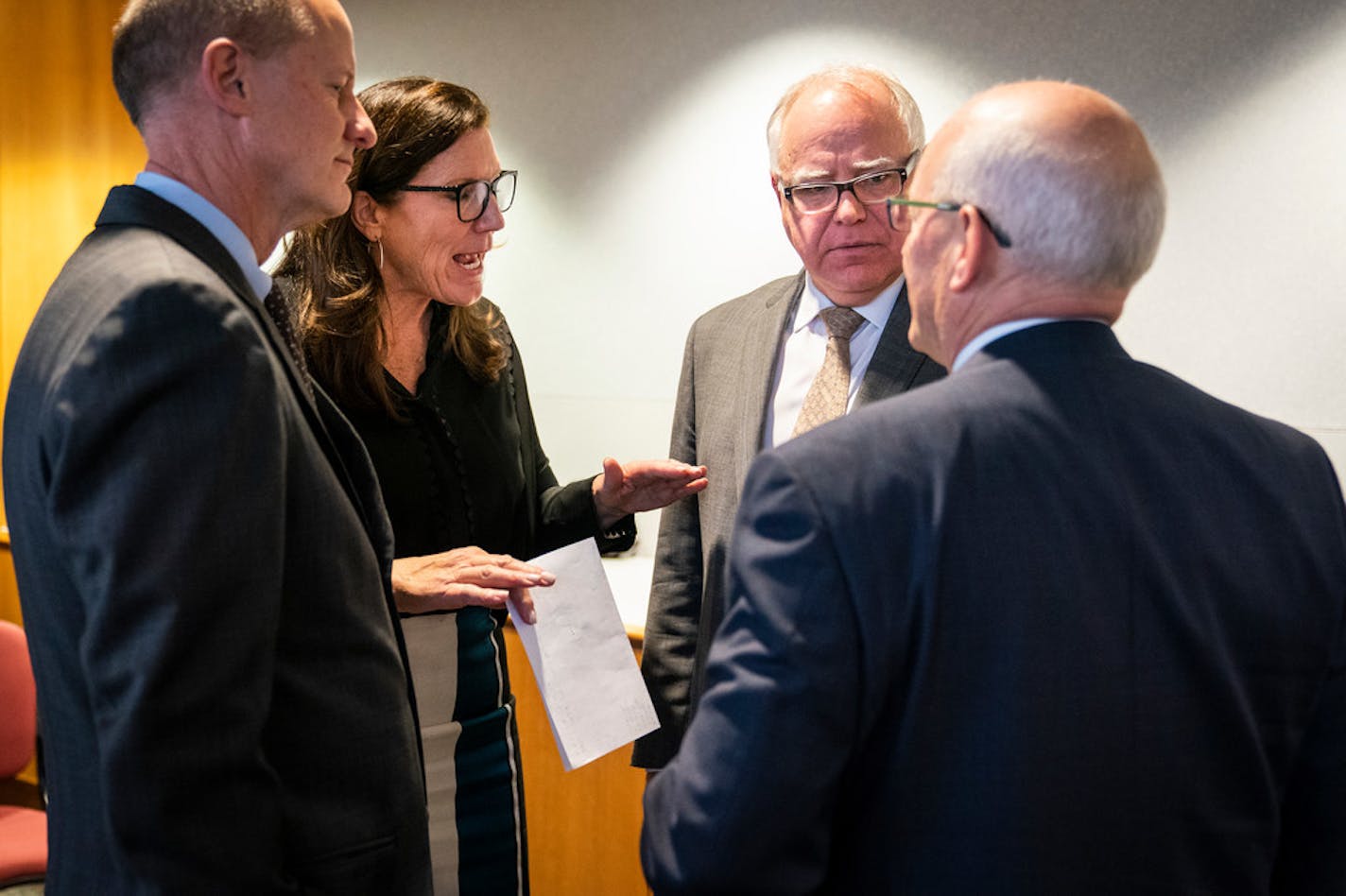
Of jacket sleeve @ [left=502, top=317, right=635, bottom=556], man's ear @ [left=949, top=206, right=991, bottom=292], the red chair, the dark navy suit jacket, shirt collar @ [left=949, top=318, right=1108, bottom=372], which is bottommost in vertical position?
the red chair

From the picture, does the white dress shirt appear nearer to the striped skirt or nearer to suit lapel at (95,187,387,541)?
the striped skirt

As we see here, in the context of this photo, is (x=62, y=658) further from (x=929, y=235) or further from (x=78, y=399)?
(x=929, y=235)

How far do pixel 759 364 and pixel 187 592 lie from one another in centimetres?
106

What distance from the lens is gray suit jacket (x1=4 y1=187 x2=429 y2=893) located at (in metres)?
0.96

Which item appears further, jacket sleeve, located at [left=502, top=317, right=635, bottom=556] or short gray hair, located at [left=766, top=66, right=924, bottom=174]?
jacket sleeve, located at [left=502, top=317, right=635, bottom=556]

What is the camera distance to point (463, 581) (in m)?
1.63

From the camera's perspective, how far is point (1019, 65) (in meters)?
3.15

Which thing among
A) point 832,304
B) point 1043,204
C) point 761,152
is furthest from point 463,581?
point 761,152

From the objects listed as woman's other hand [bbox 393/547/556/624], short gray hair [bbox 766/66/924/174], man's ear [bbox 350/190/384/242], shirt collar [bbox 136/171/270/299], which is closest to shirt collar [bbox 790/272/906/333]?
short gray hair [bbox 766/66/924/174]

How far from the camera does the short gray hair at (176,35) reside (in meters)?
1.14

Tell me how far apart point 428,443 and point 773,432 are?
575 millimetres

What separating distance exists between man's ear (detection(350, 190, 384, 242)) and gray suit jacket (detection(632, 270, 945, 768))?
577 mm

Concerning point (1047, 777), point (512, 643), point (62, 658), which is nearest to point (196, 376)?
point (62, 658)

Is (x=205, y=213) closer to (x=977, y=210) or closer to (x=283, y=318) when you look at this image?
(x=283, y=318)
